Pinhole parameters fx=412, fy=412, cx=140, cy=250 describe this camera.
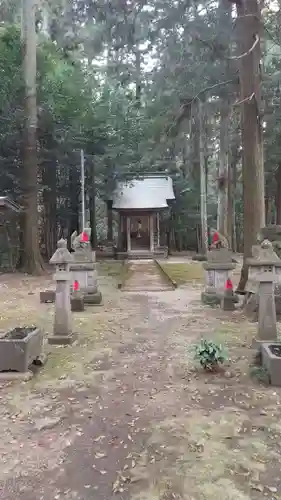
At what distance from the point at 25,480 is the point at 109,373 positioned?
2.18 m

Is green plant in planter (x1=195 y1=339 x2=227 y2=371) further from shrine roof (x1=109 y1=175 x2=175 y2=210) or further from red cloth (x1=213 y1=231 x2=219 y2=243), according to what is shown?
shrine roof (x1=109 y1=175 x2=175 y2=210)

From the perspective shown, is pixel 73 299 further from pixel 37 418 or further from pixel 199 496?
pixel 199 496

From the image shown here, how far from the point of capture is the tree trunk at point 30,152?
1450 centimetres

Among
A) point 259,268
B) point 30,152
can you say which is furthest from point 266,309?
point 30,152

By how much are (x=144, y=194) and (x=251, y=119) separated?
13459 mm

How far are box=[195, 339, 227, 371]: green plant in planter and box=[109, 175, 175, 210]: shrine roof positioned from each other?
16.7 m

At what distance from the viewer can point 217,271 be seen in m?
9.67

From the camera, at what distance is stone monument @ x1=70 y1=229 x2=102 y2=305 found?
9610 mm

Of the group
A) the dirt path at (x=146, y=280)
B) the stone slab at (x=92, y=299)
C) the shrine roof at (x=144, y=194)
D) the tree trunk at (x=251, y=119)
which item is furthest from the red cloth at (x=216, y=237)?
the shrine roof at (x=144, y=194)

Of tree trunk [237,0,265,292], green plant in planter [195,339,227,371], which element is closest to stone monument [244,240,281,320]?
green plant in planter [195,339,227,371]

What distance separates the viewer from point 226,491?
255 cm

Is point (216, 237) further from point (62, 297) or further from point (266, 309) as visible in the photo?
point (62, 297)

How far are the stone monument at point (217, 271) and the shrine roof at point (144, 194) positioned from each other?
38.1ft

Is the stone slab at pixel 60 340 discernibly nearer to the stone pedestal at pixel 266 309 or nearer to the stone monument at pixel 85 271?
the stone pedestal at pixel 266 309
